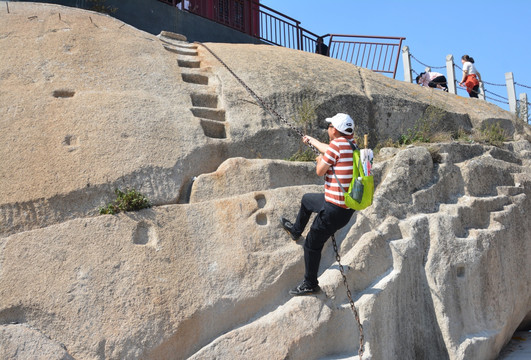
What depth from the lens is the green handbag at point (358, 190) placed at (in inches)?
214

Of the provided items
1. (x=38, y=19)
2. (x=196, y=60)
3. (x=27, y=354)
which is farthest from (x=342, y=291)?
(x=38, y=19)

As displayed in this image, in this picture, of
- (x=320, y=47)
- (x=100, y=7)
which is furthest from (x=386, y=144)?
(x=320, y=47)

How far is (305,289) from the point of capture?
233 inches

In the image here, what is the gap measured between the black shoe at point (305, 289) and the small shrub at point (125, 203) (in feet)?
5.85

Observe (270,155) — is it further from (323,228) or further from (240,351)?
(240,351)

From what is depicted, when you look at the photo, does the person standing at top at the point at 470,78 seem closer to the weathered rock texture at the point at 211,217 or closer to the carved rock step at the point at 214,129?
the weathered rock texture at the point at 211,217

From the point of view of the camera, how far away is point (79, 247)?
5.65 meters

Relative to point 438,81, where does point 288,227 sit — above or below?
below

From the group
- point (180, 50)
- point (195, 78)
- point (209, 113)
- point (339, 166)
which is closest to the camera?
point (339, 166)

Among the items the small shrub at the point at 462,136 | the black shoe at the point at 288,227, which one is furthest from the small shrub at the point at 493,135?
the black shoe at the point at 288,227

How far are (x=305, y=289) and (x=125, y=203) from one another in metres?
2.02

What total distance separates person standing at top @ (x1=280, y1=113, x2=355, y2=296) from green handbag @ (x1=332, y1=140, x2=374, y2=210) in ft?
0.17

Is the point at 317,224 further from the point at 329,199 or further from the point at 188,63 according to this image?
the point at 188,63

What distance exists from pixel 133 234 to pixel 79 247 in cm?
53
